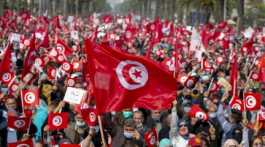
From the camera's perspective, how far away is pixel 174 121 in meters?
10.7

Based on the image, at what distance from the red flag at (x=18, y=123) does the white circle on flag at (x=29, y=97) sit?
131 cm

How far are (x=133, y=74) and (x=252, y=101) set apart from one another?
3219 millimetres

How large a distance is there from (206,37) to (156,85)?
777 inches

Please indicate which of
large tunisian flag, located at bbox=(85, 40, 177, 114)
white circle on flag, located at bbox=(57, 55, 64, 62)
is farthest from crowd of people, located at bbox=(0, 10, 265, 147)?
white circle on flag, located at bbox=(57, 55, 64, 62)

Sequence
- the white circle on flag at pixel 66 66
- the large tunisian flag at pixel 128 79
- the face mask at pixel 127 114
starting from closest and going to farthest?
the large tunisian flag at pixel 128 79 → the face mask at pixel 127 114 → the white circle on flag at pixel 66 66

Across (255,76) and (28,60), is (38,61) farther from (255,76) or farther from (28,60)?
(255,76)

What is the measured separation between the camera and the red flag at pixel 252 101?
36.7ft

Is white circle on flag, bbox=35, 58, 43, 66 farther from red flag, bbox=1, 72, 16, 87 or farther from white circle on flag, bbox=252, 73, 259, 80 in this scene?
white circle on flag, bbox=252, 73, 259, 80

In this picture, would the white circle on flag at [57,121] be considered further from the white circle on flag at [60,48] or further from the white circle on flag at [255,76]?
the white circle on flag at [60,48]

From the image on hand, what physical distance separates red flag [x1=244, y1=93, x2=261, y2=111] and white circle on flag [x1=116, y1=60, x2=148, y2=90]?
308cm

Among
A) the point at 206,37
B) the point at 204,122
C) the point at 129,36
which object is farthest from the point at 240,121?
the point at 129,36

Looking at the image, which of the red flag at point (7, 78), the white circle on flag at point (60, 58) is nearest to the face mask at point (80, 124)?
the red flag at point (7, 78)

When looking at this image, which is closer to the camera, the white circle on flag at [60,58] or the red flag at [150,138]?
the red flag at [150,138]

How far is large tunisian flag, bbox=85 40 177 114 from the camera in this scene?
8.45 m
